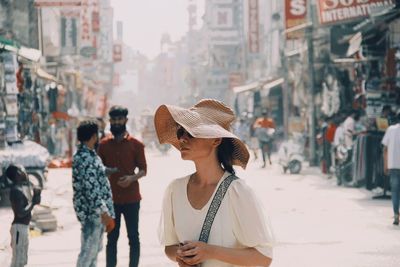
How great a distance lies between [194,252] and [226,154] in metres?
0.52

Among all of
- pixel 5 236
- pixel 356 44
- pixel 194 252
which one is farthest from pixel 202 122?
pixel 356 44

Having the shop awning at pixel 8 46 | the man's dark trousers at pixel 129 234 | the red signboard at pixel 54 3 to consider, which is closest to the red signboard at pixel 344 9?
the red signboard at pixel 54 3

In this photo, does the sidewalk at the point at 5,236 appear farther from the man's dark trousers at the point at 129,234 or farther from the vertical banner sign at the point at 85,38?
the vertical banner sign at the point at 85,38

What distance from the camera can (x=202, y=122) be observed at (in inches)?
→ 134

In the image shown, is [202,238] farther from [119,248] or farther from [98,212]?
[119,248]

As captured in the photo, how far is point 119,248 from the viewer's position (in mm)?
10109

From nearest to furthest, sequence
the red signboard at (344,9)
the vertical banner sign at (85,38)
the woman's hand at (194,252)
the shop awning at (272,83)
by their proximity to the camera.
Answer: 1. the woman's hand at (194,252)
2. the red signboard at (344,9)
3. the vertical banner sign at (85,38)
4. the shop awning at (272,83)

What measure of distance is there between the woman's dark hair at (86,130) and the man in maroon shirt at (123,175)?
641mm

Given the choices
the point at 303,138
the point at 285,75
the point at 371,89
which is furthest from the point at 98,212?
the point at 285,75

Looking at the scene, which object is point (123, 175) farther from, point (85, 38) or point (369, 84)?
point (85, 38)

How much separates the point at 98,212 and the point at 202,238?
11.2 feet

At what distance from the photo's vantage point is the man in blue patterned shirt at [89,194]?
6637 mm

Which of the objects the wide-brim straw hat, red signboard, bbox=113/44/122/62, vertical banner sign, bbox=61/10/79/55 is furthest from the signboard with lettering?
red signboard, bbox=113/44/122/62

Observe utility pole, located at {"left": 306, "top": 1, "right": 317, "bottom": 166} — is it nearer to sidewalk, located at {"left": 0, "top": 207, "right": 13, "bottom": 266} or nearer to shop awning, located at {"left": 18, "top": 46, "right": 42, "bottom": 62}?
shop awning, located at {"left": 18, "top": 46, "right": 42, "bottom": 62}
